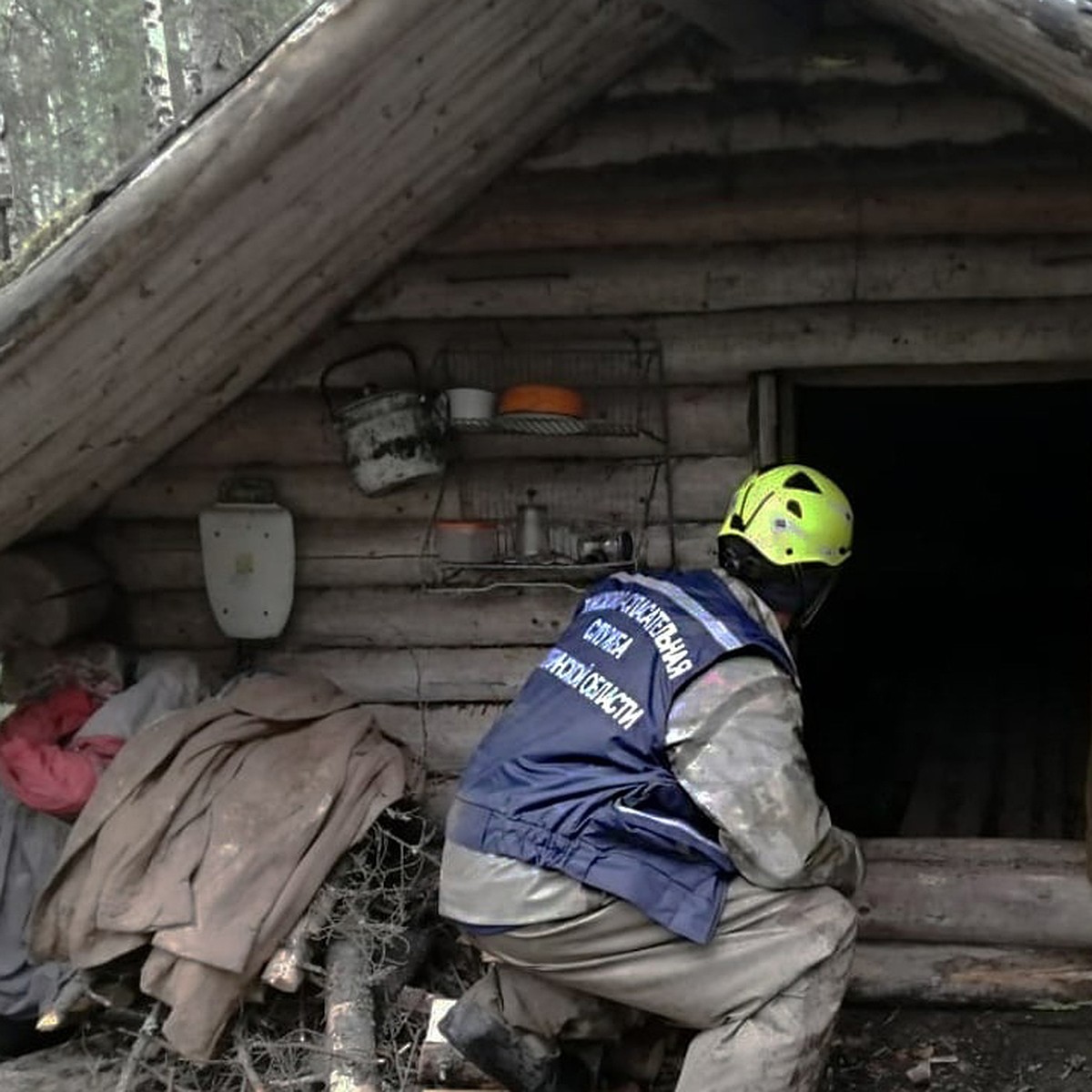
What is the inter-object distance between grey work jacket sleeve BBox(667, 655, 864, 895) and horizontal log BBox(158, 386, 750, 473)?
1.32 m

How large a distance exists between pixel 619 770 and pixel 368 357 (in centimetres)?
191

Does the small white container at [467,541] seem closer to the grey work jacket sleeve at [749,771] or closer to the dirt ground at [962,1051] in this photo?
the grey work jacket sleeve at [749,771]

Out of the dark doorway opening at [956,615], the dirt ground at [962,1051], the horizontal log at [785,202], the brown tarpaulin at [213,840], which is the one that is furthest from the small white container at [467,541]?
the dirt ground at [962,1051]

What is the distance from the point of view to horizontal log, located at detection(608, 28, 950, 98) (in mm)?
3785

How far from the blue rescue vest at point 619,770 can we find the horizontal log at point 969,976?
1.33 m

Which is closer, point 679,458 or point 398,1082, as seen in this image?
point 398,1082

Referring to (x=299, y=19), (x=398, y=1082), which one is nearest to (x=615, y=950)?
(x=398, y=1082)

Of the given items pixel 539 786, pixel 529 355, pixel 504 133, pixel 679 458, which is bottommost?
pixel 539 786

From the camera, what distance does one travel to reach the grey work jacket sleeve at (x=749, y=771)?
2.95 metres

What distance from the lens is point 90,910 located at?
372 centimetres

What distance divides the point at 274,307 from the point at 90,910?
75.4 inches

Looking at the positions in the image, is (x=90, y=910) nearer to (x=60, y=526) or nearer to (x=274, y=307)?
(x=60, y=526)

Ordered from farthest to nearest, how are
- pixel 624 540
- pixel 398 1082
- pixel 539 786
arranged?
pixel 624 540
pixel 398 1082
pixel 539 786

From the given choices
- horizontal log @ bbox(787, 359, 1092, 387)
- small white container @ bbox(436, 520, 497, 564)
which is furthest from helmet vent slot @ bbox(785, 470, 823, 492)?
small white container @ bbox(436, 520, 497, 564)
